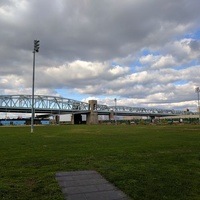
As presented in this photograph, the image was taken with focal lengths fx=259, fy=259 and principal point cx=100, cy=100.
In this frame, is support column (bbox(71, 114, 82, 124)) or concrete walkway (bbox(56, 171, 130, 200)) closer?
Answer: concrete walkway (bbox(56, 171, 130, 200))

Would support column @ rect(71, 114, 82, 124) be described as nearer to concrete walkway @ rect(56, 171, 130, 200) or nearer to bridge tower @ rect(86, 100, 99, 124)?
bridge tower @ rect(86, 100, 99, 124)

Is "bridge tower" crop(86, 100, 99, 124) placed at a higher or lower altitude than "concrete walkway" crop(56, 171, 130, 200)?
higher

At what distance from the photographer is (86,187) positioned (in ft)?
22.5

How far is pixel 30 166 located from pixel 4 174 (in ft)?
5.11

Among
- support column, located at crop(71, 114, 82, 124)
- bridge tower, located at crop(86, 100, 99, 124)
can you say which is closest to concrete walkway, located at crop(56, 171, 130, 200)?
bridge tower, located at crop(86, 100, 99, 124)

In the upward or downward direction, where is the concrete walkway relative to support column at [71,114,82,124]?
downward

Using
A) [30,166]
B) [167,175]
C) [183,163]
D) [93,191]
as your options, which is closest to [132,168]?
[167,175]

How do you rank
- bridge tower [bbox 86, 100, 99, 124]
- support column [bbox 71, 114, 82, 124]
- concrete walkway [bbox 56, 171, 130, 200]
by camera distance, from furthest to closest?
support column [bbox 71, 114, 82, 124]
bridge tower [bbox 86, 100, 99, 124]
concrete walkway [bbox 56, 171, 130, 200]

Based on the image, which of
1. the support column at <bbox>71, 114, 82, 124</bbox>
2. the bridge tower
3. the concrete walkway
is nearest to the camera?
the concrete walkway

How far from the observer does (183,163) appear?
Result: 34.1 feet

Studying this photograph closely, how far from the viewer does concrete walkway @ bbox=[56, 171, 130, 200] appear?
6094mm

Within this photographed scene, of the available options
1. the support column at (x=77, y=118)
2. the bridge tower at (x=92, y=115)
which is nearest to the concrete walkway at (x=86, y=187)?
the bridge tower at (x=92, y=115)

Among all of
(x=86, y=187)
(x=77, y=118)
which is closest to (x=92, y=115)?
(x=77, y=118)

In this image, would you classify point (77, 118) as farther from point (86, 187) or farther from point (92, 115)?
point (86, 187)
